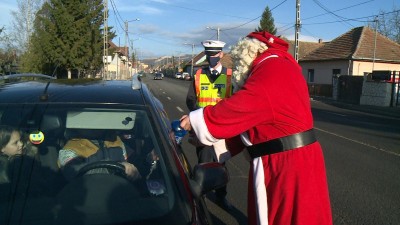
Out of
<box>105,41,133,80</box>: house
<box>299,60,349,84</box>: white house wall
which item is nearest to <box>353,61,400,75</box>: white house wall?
<box>299,60,349,84</box>: white house wall

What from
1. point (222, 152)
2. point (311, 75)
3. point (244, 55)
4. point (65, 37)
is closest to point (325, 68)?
point (311, 75)

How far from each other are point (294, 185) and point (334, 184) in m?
4.20

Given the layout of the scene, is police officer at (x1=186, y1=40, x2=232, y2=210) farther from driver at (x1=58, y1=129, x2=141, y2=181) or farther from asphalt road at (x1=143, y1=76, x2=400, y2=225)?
driver at (x1=58, y1=129, x2=141, y2=181)

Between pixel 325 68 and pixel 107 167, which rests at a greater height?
pixel 325 68

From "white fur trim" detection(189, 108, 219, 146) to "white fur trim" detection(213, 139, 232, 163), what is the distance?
0.45 metres

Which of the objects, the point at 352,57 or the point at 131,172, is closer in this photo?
the point at 131,172

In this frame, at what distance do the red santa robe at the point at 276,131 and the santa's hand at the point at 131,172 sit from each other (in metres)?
0.44

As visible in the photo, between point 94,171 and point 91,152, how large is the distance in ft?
0.90

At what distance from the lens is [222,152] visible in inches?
110

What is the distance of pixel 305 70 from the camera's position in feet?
133

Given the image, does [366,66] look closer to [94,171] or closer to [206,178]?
[206,178]

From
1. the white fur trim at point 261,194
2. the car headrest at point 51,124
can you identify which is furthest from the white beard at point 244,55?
the car headrest at point 51,124

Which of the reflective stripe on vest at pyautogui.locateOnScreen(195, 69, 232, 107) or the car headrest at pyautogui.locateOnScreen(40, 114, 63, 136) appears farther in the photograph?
the reflective stripe on vest at pyautogui.locateOnScreen(195, 69, 232, 107)

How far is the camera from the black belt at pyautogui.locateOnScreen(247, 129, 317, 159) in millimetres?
2246
